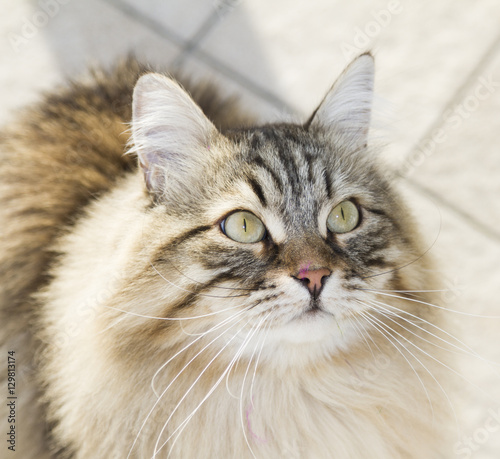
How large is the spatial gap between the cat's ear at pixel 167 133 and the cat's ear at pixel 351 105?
10.9 inches

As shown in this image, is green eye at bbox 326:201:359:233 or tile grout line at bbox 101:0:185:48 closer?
green eye at bbox 326:201:359:233

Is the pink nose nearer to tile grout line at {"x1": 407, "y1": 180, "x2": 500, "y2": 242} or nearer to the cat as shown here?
the cat

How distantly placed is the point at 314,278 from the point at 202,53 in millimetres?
1406

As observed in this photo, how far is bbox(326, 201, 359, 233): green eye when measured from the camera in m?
1.15

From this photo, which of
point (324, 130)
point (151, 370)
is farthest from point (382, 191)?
point (151, 370)

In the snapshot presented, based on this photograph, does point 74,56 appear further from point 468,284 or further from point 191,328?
point 468,284

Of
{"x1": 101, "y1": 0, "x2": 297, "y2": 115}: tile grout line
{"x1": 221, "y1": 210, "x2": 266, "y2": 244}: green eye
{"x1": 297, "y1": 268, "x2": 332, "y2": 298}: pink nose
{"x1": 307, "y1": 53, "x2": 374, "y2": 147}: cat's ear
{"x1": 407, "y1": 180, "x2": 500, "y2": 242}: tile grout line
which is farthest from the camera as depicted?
{"x1": 101, "y1": 0, "x2": 297, "y2": 115}: tile grout line

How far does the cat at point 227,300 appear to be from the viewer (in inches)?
41.8

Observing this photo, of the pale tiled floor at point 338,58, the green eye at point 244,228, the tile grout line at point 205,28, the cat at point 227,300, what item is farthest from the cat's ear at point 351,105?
the tile grout line at point 205,28

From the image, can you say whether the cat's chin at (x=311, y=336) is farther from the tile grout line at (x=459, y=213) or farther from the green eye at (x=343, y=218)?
the tile grout line at (x=459, y=213)

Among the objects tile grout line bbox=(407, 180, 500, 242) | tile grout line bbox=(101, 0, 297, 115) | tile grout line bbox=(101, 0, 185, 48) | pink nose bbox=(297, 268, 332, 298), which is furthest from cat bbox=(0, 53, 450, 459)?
tile grout line bbox=(101, 0, 185, 48)

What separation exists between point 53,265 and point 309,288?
66cm

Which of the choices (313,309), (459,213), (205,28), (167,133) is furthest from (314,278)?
(205,28)

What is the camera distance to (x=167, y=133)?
3.85 feet
